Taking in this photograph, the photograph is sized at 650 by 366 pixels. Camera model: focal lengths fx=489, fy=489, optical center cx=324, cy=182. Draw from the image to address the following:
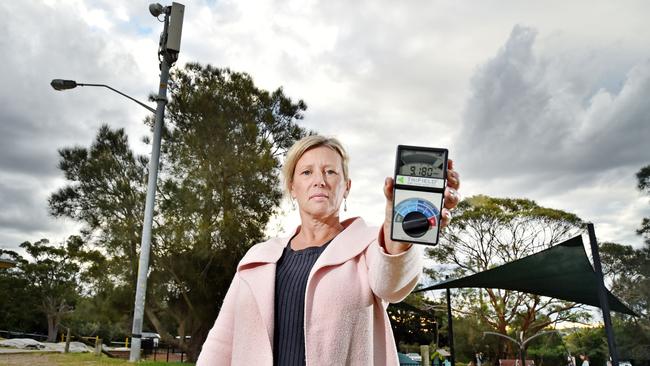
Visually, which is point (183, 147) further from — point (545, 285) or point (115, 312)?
point (545, 285)

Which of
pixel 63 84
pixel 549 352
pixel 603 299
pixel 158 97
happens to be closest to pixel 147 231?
pixel 158 97

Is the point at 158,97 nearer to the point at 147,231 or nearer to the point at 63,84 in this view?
the point at 63,84

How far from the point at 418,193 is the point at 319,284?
0.36 metres

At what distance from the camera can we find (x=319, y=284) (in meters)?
1.16

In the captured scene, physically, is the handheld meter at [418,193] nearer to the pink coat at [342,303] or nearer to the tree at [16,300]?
the pink coat at [342,303]

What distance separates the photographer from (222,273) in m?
12.6

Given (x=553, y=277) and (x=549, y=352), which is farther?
(x=549, y=352)

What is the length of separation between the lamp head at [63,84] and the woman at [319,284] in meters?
7.32

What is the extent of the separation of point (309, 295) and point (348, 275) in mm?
106

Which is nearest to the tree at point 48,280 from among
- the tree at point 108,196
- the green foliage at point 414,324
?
the tree at point 108,196

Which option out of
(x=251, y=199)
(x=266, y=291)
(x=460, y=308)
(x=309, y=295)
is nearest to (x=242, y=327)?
(x=266, y=291)

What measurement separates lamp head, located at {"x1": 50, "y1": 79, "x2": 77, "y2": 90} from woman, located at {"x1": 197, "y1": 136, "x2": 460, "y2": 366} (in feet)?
24.0

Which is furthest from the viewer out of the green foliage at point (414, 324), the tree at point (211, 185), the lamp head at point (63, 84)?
the green foliage at point (414, 324)

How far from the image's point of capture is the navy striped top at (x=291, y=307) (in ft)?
3.86
